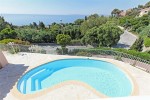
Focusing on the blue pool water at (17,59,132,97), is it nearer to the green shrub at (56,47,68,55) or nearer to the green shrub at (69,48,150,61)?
the green shrub at (69,48,150,61)

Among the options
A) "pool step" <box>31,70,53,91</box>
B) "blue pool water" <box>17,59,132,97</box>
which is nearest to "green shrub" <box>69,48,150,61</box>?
"blue pool water" <box>17,59,132,97</box>

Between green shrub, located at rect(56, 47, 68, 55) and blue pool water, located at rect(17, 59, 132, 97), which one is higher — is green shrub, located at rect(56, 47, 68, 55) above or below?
above

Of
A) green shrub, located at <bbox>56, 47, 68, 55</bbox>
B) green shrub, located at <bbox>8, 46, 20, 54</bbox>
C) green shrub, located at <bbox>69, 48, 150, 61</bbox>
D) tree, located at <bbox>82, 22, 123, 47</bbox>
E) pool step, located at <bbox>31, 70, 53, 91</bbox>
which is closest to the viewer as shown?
pool step, located at <bbox>31, 70, 53, 91</bbox>

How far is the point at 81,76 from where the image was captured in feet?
44.2

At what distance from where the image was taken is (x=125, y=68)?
13594mm

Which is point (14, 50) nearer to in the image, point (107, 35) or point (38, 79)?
point (38, 79)

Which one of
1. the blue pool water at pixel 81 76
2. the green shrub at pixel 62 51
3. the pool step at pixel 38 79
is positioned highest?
the green shrub at pixel 62 51

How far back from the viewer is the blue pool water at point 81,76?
11.5 meters

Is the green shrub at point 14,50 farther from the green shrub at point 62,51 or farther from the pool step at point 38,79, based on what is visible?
the pool step at point 38,79

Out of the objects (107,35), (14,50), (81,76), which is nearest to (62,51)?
(14,50)

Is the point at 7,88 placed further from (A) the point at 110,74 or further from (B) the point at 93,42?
(B) the point at 93,42

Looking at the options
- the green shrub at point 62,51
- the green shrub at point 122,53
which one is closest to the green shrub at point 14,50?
the green shrub at point 62,51

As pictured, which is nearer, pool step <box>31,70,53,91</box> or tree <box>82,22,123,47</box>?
pool step <box>31,70,53,91</box>

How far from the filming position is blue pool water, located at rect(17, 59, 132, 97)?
11537 millimetres
